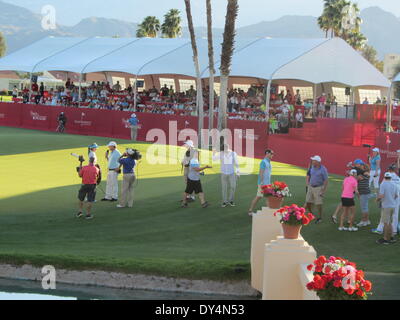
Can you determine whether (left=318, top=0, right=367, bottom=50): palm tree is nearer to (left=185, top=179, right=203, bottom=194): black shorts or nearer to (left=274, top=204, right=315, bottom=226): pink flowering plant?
(left=185, top=179, right=203, bottom=194): black shorts

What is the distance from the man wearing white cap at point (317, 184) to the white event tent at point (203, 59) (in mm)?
20653

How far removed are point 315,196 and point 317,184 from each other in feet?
1.04

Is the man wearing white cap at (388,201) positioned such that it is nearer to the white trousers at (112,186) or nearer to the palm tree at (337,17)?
the white trousers at (112,186)

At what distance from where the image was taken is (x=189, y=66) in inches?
1751

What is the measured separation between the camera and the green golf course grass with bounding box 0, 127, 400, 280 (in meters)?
14.3

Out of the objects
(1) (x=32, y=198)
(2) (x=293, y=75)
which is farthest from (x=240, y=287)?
(2) (x=293, y=75)

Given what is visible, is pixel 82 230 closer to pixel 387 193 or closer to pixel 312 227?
pixel 312 227

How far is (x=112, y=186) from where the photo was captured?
2116 cm

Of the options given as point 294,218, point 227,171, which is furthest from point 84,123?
point 294,218

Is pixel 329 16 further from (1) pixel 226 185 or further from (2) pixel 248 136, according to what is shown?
(1) pixel 226 185

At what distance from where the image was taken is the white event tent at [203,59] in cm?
4059

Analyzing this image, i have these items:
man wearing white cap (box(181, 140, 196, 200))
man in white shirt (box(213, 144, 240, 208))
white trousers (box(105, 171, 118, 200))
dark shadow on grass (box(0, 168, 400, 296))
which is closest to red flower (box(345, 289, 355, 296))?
dark shadow on grass (box(0, 168, 400, 296))

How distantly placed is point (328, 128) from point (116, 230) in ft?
65.7

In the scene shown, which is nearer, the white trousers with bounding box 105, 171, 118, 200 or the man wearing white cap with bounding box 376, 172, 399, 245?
the man wearing white cap with bounding box 376, 172, 399, 245
